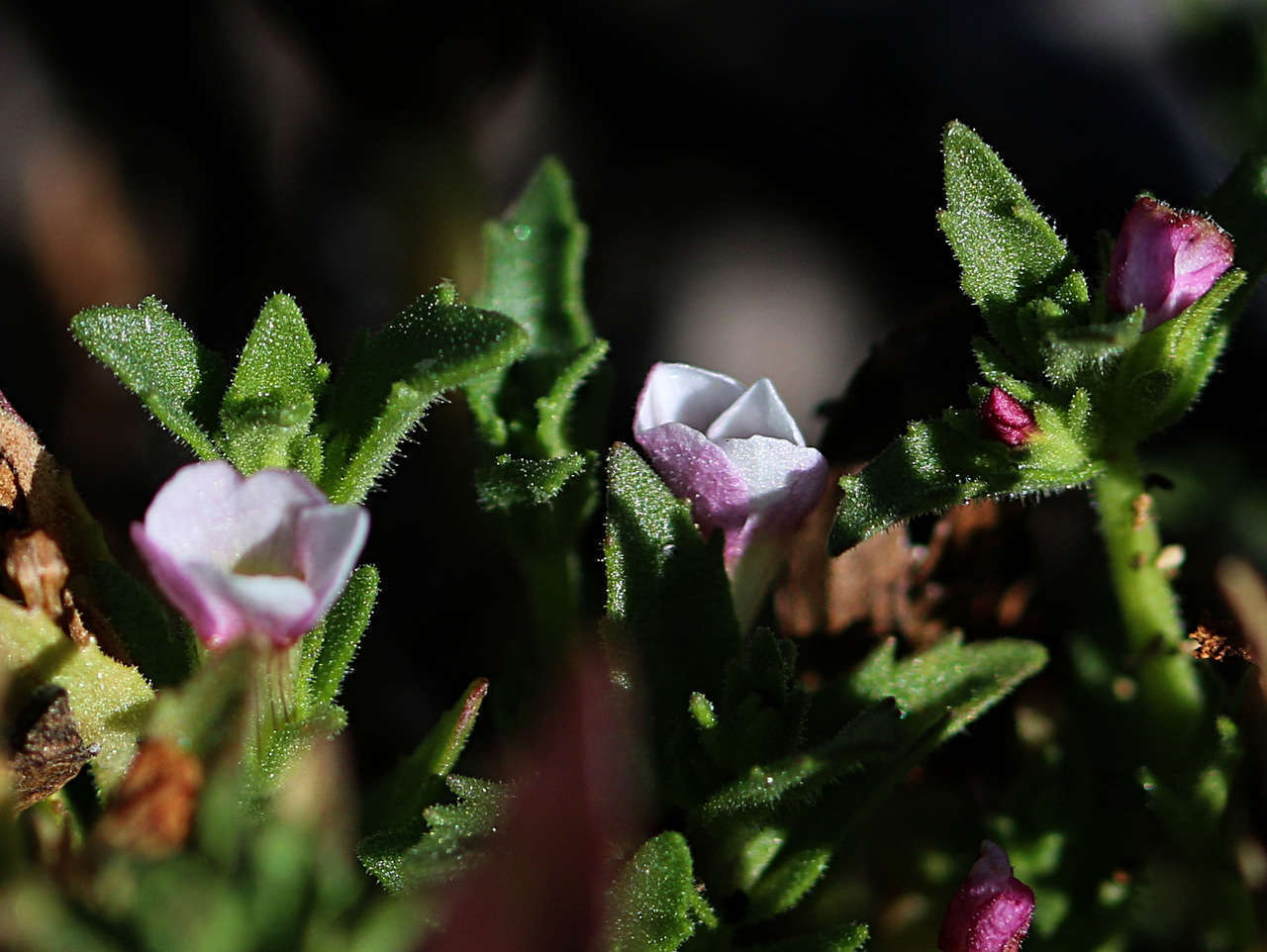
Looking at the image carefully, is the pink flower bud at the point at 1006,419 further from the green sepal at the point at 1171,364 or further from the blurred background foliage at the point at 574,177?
the blurred background foliage at the point at 574,177

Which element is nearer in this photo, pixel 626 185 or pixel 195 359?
pixel 195 359

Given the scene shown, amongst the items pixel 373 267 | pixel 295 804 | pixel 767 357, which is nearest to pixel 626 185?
pixel 767 357

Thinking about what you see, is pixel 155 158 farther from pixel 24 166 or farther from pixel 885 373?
pixel 885 373

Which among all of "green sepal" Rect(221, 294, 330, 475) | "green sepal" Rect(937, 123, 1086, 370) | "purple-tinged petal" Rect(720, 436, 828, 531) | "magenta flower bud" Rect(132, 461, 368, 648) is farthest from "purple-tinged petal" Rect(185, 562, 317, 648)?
"green sepal" Rect(937, 123, 1086, 370)

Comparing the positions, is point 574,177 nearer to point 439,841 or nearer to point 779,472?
point 779,472

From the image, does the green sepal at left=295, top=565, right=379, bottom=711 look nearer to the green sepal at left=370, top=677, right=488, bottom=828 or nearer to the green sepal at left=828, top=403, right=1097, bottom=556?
the green sepal at left=370, top=677, right=488, bottom=828

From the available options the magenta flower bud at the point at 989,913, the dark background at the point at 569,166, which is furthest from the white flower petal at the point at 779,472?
the dark background at the point at 569,166
